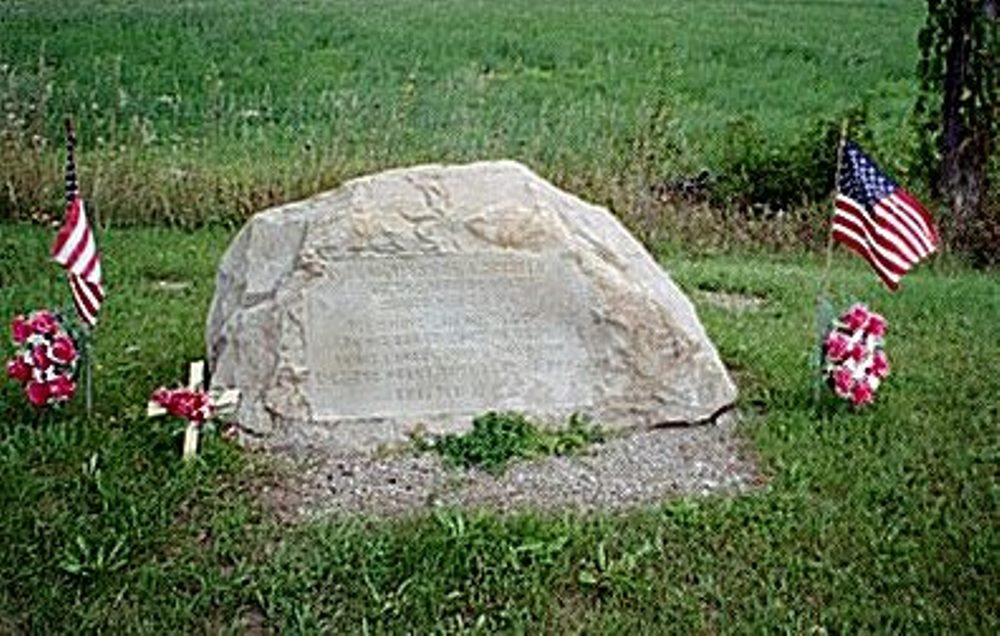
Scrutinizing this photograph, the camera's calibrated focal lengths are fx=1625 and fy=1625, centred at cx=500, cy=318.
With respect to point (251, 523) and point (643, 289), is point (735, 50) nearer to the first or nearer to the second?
point (643, 289)

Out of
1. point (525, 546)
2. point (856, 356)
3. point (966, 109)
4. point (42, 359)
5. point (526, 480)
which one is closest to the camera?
point (525, 546)

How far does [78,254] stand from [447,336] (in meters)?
1.48

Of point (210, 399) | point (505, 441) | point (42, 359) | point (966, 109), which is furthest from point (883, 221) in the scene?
point (966, 109)

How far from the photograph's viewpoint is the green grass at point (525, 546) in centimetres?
529

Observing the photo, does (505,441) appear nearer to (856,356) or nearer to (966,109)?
(856,356)

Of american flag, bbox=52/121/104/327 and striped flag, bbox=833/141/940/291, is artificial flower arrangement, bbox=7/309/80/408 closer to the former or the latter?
american flag, bbox=52/121/104/327

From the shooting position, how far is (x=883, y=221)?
6566 mm

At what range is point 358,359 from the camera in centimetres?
654

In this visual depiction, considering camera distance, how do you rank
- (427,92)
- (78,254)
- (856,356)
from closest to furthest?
(78,254) < (856,356) < (427,92)

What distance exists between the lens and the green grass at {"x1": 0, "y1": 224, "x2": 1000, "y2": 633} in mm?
5285

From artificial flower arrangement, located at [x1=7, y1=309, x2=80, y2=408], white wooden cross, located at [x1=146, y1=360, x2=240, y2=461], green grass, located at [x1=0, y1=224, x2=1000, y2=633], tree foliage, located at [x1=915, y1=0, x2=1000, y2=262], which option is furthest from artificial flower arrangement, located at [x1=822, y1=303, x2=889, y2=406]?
tree foliage, located at [x1=915, y1=0, x2=1000, y2=262]

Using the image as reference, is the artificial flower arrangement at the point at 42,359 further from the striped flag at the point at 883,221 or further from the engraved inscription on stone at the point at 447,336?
the striped flag at the point at 883,221

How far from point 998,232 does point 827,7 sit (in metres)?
13.0

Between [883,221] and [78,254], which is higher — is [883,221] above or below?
above
